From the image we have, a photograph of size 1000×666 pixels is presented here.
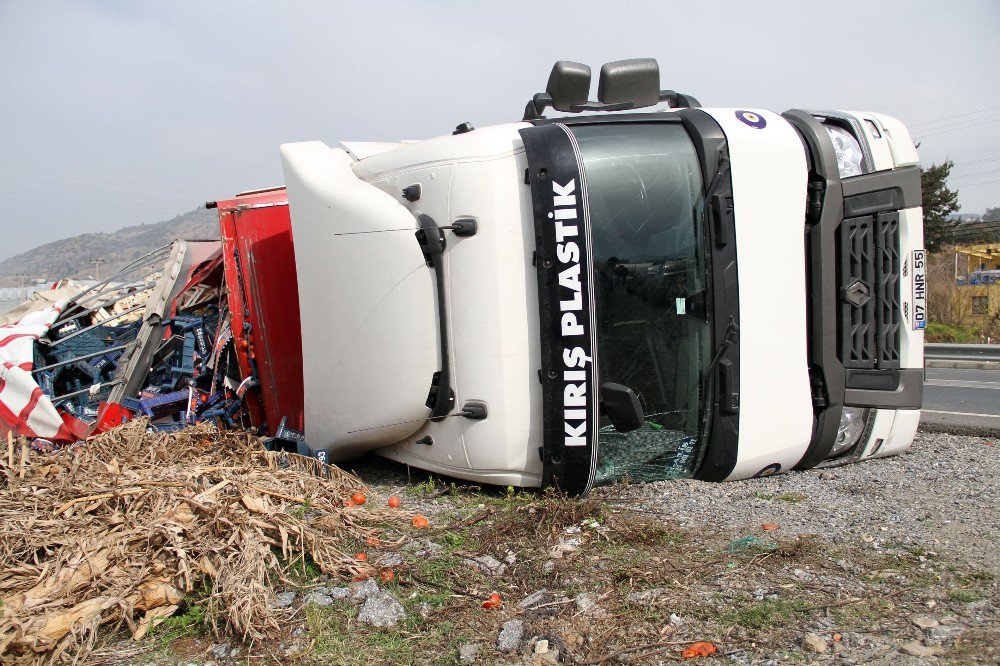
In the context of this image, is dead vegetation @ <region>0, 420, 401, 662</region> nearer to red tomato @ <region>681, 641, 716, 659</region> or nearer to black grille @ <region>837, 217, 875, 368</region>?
red tomato @ <region>681, 641, 716, 659</region>

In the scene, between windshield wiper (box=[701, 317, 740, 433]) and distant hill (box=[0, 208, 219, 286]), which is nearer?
windshield wiper (box=[701, 317, 740, 433])

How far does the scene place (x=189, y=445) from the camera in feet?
14.6

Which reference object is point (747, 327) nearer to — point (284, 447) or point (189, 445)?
point (284, 447)

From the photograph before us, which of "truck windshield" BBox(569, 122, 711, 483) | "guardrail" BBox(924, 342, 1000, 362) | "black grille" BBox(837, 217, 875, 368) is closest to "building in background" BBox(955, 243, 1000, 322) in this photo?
"guardrail" BBox(924, 342, 1000, 362)


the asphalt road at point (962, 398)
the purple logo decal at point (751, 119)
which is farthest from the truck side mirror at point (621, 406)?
the asphalt road at point (962, 398)

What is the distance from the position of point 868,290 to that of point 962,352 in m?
9.20

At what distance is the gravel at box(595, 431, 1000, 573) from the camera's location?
10.5 ft

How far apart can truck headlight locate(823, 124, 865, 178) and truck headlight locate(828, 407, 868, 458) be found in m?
1.25

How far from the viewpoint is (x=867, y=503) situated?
3617 mm

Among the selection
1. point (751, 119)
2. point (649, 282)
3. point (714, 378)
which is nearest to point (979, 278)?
point (751, 119)

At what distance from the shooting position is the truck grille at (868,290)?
4.03m

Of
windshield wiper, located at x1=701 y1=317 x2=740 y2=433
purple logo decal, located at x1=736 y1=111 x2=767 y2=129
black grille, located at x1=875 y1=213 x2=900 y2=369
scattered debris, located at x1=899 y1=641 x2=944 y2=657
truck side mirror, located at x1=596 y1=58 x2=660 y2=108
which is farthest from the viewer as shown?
truck side mirror, located at x1=596 y1=58 x2=660 y2=108

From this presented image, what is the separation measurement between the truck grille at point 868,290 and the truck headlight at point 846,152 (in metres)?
0.27

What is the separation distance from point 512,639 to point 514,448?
131cm
